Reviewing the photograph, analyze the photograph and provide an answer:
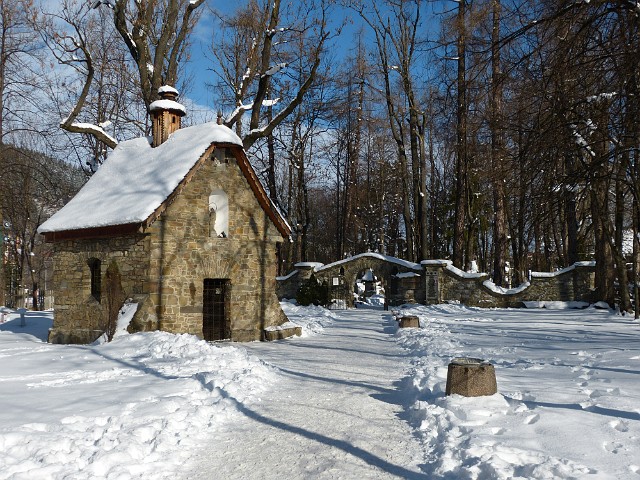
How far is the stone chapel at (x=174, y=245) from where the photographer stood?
12.3 meters

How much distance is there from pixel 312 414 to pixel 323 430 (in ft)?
2.15

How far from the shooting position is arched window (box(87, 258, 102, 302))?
1343 cm

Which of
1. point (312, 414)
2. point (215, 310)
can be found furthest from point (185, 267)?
point (312, 414)

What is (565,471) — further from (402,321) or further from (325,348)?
(402,321)

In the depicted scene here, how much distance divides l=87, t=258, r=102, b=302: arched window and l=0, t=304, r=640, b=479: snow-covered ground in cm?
281

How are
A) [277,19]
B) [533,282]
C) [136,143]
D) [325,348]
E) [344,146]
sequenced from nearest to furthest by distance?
[325,348]
[136,143]
[277,19]
[533,282]
[344,146]

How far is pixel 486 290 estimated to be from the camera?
2269 cm

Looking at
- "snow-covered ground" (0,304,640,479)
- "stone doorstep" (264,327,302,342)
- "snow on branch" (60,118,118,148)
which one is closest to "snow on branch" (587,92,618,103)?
"snow-covered ground" (0,304,640,479)

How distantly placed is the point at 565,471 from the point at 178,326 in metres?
10.1

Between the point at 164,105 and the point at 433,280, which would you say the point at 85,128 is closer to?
the point at 164,105

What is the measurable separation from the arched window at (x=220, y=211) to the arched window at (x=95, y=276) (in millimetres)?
3243

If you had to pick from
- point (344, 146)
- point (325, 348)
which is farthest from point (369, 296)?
point (325, 348)

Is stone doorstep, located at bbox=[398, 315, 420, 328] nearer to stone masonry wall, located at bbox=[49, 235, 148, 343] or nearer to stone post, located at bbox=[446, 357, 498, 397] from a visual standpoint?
stone masonry wall, located at bbox=[49, 235, 148, 343]

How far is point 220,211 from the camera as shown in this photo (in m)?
14.1
